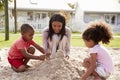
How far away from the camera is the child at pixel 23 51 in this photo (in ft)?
20.1

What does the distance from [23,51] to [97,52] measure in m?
1.56

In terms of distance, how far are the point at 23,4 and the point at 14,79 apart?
3183 centimetres

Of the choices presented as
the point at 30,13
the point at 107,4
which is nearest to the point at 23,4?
the point at 30,13

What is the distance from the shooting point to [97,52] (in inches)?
202

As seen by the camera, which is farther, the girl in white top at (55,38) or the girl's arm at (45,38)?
the girl's arm at (45,38)

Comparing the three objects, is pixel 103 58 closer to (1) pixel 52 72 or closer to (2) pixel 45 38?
(1) pixel 52 72

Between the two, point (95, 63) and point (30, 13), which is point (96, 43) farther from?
point (30, 13)

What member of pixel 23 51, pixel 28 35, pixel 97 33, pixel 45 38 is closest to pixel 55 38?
pixel 45 38

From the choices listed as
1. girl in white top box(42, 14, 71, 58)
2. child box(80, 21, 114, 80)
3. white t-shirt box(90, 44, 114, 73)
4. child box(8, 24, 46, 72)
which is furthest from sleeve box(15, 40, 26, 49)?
white t-shirt box(90, 44, 114, 73)

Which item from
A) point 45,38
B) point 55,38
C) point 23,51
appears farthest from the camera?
point 45,38

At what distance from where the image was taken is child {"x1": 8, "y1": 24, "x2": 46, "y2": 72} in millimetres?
6137

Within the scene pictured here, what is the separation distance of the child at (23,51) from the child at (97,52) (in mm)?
1313

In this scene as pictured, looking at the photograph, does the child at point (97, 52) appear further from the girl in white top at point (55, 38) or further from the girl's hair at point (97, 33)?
the girl in white top at point (55, 38)

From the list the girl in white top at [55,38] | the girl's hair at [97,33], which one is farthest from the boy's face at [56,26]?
the girl's hair at [97,33]
